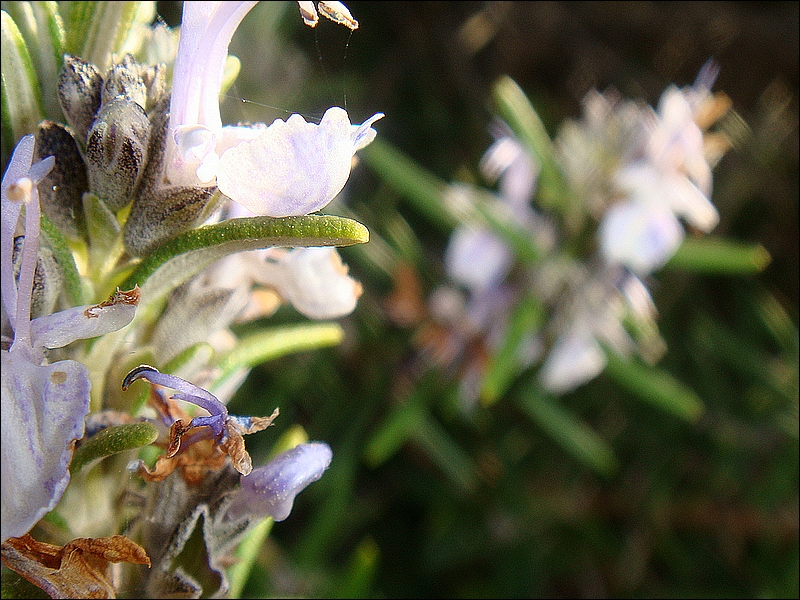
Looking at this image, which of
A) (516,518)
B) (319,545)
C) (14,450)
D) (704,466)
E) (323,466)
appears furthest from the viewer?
(704,466)

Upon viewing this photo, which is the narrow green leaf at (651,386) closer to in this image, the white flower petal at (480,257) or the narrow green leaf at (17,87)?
the white flower petal at (480,257)

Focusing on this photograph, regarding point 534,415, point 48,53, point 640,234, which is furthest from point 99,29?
point 534,415

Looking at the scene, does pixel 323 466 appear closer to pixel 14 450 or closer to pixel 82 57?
pixel 14 450

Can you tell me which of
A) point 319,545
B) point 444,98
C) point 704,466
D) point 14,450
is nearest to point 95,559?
point 14,450

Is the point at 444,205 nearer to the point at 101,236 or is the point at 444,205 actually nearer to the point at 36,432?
the point at 101,236

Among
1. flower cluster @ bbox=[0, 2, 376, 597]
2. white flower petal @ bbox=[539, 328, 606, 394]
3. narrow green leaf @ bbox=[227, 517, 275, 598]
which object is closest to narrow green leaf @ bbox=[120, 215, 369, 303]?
flower cluster @ bbox=[0, 2, 376, 597]

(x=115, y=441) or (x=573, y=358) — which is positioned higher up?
(x=115, y=441)

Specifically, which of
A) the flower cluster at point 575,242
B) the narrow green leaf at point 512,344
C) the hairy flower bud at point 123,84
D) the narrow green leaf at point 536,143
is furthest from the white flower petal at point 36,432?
the narrow green leaf at point 536,143
